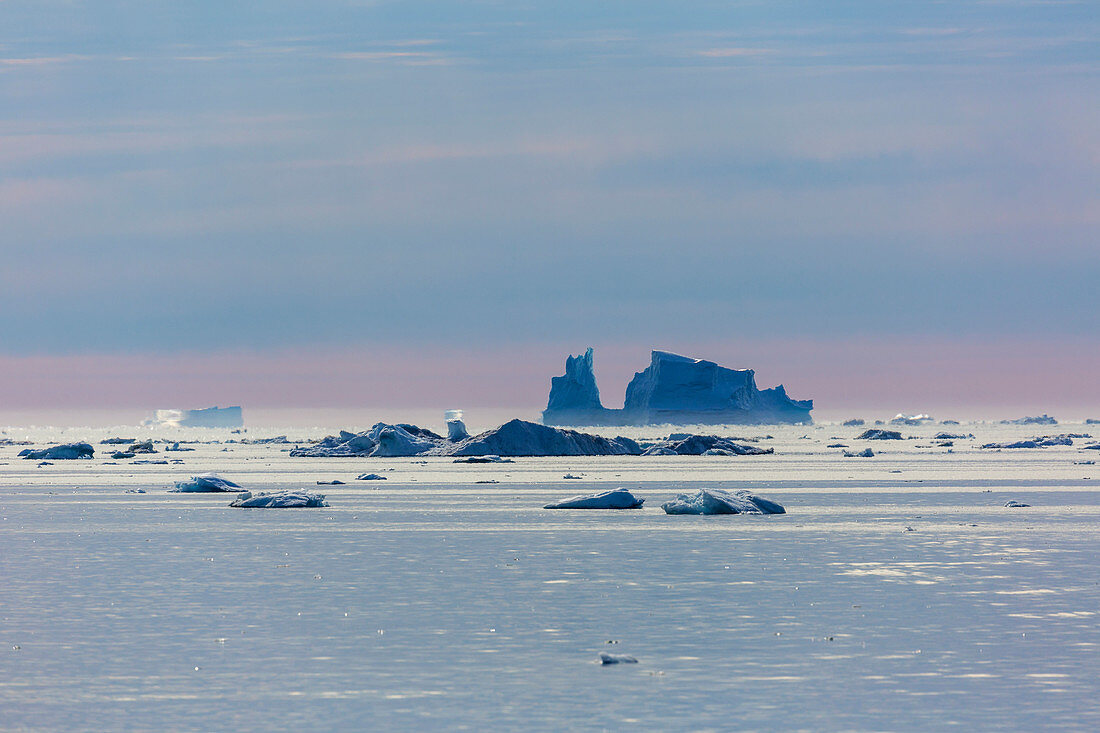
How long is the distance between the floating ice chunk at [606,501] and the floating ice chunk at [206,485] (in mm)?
13224

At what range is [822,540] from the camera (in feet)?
81.7

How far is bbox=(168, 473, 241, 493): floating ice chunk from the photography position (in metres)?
43.8

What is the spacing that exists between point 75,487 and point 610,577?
3680 cm

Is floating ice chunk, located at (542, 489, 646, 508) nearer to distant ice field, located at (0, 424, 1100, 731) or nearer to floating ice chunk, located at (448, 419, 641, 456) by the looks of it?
distant ice field, located at (0, 424, 1100, 731)

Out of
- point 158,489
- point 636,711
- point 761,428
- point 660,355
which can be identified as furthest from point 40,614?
point 761,428

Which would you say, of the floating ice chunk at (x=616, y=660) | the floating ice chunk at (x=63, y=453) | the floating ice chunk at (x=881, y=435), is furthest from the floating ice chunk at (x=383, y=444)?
the floating ice chunk at (x=616, y=660)

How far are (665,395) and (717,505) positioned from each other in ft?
444

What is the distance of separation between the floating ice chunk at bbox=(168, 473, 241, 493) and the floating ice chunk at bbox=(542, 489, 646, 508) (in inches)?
521

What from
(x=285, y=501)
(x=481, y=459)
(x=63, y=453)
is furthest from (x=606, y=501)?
(x=63, y=453)

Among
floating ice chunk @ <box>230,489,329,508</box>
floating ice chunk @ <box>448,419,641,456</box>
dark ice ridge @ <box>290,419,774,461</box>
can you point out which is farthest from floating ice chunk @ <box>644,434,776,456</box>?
floating ice chunk @ <box>230,489,329,508</box>

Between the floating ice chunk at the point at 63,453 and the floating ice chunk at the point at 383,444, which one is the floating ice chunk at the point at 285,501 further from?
the floating ice chunk at the point at 63,453

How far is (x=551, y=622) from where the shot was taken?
578 inches

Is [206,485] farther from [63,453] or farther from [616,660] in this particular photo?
[63,453]

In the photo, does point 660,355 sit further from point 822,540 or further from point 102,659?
point 102,659
